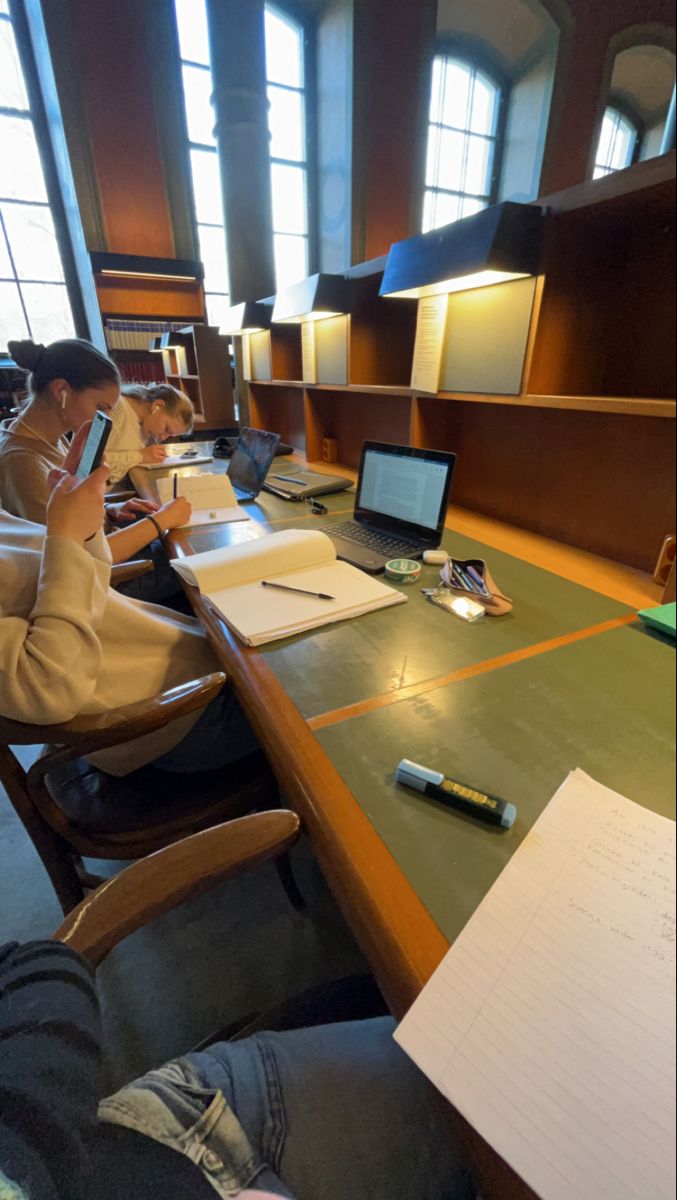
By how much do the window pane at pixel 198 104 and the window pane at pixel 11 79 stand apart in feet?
5.07

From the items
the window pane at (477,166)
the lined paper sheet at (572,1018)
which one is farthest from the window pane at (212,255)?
the lined paper sheet at (572,1018)

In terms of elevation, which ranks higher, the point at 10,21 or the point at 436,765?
the point at 10,21

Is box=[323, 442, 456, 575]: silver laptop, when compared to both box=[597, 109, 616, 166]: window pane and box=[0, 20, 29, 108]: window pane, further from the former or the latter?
box=[0, 20, 29, 108]: window pane

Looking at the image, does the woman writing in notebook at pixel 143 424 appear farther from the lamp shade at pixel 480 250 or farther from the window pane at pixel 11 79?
the window pane at pixel 11 79

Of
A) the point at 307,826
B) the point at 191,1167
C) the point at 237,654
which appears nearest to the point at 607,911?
the point at 307,826

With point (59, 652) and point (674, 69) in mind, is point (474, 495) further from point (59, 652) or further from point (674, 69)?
point (59, 652)

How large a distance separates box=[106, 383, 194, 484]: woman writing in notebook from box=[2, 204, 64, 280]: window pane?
3.48 metres

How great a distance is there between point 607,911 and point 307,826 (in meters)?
0.28

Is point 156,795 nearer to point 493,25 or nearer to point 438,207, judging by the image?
point 493,25

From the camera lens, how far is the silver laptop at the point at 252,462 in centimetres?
172

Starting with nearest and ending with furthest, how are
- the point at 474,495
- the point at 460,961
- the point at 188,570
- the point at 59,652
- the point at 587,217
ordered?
the point at 460,961 → the point at 59,652 → the point at 587,217 → the point at 188,570 → the point at 474,495

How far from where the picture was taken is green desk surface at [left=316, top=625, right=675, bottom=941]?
1.36 ft

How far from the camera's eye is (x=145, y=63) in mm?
3955

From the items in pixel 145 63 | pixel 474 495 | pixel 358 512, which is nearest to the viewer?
pixel 358 512
